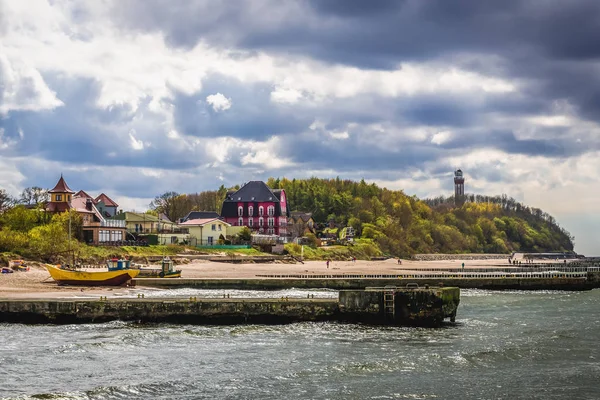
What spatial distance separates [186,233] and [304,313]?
80415mm

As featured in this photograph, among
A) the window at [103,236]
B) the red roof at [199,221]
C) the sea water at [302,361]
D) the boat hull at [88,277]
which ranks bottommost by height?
the sea water at [302,361]

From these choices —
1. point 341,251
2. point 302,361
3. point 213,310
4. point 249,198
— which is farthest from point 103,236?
point 302,361

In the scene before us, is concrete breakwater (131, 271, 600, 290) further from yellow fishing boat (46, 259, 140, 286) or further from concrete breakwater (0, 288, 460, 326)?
concrete breakwater (0, 288, 460, 326)

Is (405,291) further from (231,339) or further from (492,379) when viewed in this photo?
(492,379)

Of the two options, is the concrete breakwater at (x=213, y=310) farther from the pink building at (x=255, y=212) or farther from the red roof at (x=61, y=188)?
the pink building at (x=255, y=212)

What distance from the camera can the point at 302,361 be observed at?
31.0m

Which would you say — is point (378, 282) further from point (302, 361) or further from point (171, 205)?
point (171, 205)

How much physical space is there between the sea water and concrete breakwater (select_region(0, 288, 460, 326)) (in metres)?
1.00

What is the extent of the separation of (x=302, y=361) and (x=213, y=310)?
1182 cm

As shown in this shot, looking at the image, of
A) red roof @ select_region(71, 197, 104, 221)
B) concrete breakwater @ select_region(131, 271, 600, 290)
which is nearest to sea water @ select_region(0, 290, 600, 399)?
concrete breakwater @ select_region(131, 271, 600, 290)

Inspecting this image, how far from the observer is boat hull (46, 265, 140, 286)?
6175cm

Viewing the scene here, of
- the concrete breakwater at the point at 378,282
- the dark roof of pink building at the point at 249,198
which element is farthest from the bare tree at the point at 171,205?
the concrete breakwater at the point at 378,282

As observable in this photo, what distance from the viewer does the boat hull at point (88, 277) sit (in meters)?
61.8

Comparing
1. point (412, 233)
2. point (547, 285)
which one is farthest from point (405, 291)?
point (412, 233)
